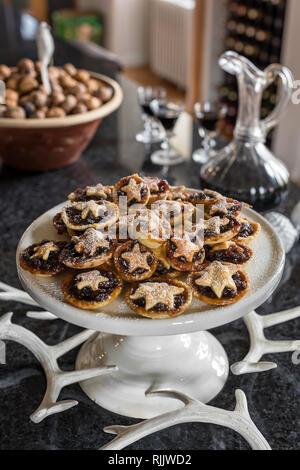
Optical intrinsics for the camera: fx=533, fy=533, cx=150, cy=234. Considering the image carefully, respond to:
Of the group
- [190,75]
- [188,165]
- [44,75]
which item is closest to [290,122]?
[190,75]

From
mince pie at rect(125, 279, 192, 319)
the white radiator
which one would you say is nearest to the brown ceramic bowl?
mince pie at rect(125, 279, 192, 319)

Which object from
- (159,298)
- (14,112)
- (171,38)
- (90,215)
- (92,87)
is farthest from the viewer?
(171,38)

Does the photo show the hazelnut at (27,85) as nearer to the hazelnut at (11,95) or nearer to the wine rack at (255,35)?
the hazelnut at (11,95)

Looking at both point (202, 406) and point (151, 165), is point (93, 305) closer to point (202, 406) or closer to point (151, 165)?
point (202, 406)

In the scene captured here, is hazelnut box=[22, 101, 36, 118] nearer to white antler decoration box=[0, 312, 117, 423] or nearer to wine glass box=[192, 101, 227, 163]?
wine glass box=[192, 101, 227, 163]

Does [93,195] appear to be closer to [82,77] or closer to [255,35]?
[82,77]

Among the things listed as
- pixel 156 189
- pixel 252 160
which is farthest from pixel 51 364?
pixel 252 160
